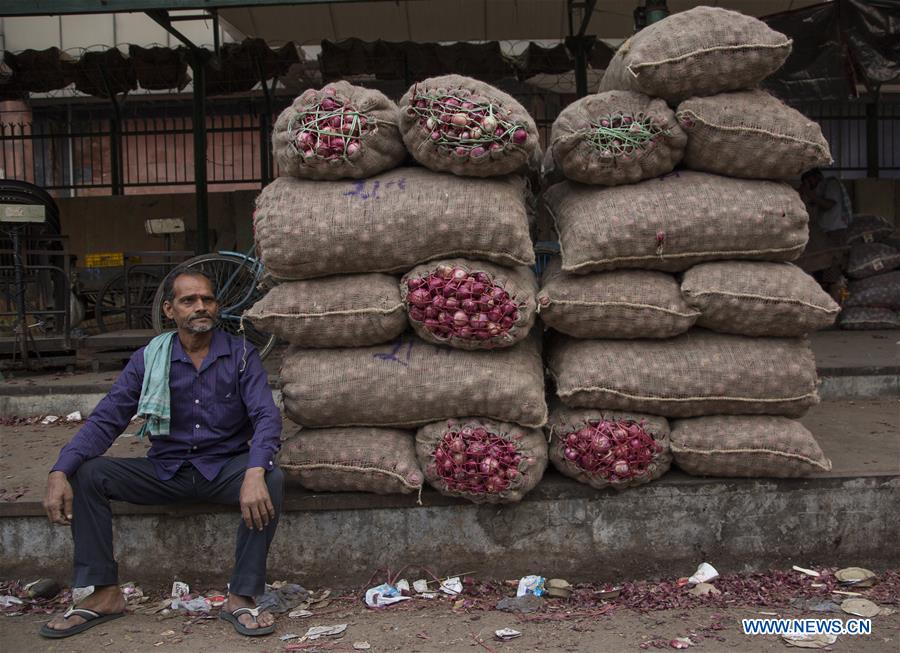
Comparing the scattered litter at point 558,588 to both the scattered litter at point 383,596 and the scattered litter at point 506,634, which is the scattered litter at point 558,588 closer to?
the scattered litter at point 506,634

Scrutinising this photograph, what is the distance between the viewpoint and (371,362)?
3.27m

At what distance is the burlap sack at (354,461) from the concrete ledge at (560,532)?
0.08 meters

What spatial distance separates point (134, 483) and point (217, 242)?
7.27m

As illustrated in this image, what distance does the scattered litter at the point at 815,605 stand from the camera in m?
3.04

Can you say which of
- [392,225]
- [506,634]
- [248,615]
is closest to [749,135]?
[392,225]

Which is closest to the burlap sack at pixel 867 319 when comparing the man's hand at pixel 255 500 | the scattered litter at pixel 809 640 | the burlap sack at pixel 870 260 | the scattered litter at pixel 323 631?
the burlap sack at pixel 870 260

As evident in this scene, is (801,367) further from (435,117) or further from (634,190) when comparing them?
(435,117)

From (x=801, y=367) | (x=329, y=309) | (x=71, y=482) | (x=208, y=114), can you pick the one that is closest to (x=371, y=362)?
(x=329, y=309)

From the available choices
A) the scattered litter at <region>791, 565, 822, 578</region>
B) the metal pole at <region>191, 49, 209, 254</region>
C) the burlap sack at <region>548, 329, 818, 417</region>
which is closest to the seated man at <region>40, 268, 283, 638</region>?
the burlap sack at <region>548, 329, 818, 417</region>

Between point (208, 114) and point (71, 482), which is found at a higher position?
point (208, 114)

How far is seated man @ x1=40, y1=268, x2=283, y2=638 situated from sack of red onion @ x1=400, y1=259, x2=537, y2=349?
0.69 meters

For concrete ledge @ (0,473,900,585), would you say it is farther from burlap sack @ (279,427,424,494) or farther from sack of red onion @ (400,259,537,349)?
sack of red onion @ (400,259,537,349)

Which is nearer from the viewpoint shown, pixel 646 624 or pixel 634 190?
pixel 646 624

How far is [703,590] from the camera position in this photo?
3244 mm
